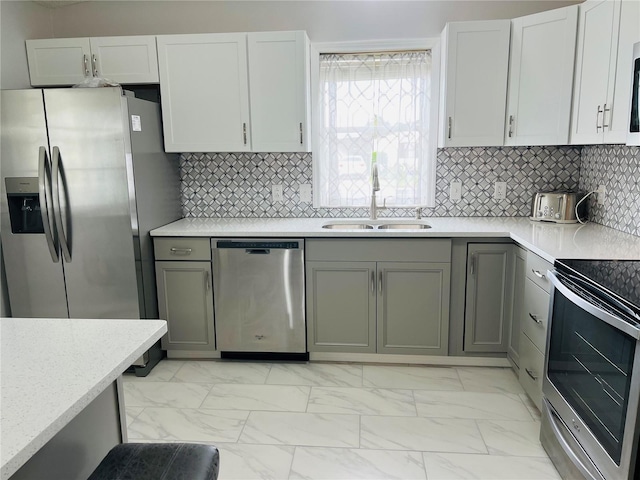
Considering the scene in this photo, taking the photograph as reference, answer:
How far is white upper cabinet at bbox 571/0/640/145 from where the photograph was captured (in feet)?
7.10

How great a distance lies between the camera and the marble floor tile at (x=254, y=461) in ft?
6.55

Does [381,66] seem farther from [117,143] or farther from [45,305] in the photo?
[45,305]

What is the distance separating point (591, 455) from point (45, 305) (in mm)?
3040

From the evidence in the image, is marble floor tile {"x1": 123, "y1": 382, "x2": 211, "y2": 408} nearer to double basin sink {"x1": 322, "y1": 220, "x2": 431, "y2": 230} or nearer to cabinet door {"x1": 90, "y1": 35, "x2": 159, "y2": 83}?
double basin sink {"x1": 322, "y1": 220, "x2": 431, "y2": 230}

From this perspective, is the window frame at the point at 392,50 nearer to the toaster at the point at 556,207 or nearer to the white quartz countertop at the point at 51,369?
the toaster at the point at 556,207

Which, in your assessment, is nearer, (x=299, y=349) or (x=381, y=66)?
(x=299, y=349)

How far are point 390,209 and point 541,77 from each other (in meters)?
1.27

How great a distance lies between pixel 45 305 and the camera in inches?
115

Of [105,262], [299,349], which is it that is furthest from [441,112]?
[105,262]

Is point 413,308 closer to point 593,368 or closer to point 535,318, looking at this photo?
point 535,318

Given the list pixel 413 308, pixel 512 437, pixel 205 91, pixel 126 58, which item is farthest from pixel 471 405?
pixel 126 58

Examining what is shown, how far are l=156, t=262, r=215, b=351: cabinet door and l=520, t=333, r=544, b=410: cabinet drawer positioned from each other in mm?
1916

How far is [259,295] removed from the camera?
296 cm

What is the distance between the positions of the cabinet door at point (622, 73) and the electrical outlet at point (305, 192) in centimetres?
189
